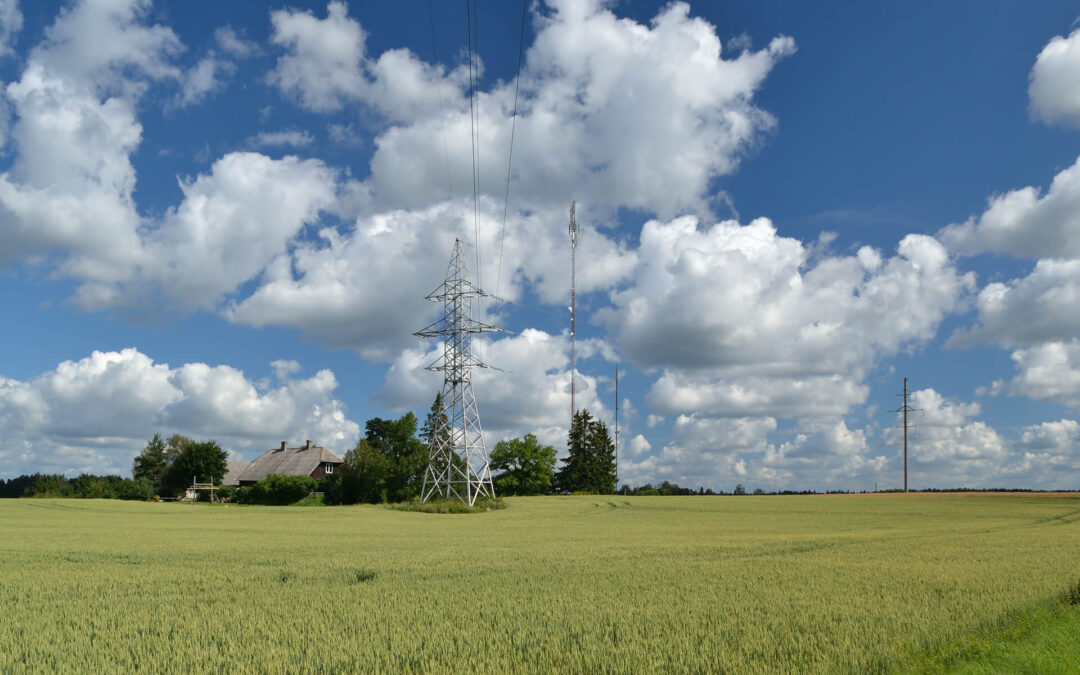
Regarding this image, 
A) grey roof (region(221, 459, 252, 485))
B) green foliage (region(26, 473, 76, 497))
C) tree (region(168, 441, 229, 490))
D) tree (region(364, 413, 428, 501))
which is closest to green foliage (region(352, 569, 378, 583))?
tree (region(364, 413, 428, 501))

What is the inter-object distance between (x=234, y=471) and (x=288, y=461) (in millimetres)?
17648

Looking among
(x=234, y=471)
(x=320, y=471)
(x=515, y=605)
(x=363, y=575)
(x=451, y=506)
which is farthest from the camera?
(x=234, y=471)

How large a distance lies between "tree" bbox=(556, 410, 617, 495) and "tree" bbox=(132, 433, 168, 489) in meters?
64.3

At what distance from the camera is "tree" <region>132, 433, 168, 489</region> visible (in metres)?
112

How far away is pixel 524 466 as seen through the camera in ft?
363

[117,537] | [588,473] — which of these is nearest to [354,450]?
[588,473]

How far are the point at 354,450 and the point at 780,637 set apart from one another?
8479 centimetres

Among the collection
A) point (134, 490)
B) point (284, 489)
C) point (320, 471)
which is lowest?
point (134, 490)

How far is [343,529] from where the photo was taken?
41.3 meters

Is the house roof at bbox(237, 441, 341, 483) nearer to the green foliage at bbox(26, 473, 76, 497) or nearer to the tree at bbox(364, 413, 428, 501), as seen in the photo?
the tree at bbox(364, 413, 428, 501)

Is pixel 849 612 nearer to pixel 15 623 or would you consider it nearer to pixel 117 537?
pixel 15 623

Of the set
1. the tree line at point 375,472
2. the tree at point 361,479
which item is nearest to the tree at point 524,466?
the tree line at point 375,472

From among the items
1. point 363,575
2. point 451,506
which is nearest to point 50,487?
point 451,506

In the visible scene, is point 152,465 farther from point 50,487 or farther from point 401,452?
point 401,452
